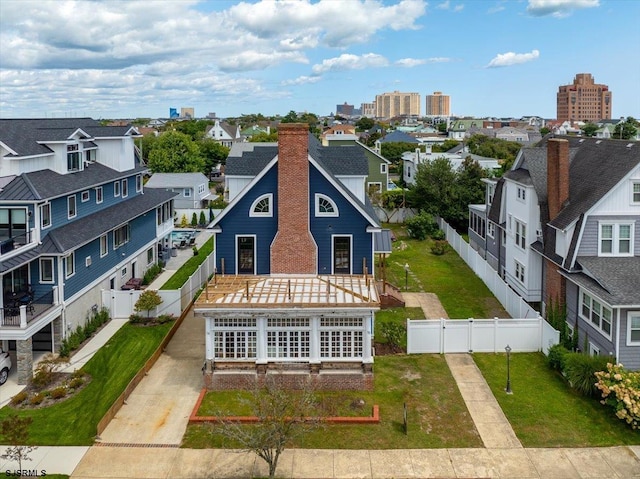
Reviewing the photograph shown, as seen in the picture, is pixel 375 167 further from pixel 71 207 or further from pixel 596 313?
pixel 596 313

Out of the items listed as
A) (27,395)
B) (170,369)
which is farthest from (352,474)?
(27,395)

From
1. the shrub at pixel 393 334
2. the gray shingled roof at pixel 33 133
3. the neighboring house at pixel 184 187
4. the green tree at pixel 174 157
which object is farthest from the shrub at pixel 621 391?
the green tree at pixel 174 157

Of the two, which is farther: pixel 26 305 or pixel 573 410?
pixel 26 305

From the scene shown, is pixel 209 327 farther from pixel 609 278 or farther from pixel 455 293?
pixel 455 293

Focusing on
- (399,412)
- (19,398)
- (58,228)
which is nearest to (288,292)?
(399,412)

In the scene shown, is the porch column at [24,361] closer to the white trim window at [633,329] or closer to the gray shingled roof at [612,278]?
the gray shingled roof at [612,278]

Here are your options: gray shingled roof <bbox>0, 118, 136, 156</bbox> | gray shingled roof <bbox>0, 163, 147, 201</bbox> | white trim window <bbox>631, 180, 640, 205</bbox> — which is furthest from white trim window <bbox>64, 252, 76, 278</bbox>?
white trim window <bbox>631, 180, 640, 205</bbox>

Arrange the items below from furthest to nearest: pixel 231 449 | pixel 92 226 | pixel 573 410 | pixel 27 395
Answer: pixel 92 226, pixel 27 395, pixel 573 410, pixel 231 449
